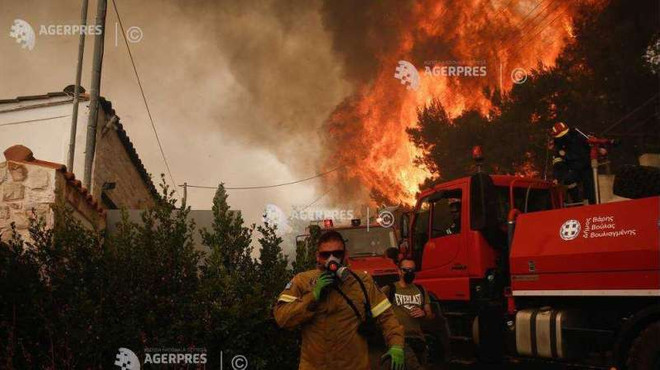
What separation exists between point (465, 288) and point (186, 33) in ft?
72.2

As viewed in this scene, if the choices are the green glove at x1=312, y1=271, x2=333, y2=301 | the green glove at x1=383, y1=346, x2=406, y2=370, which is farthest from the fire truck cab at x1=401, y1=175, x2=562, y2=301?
the green glove at x1=312, y1=271, x2=333, y2=301

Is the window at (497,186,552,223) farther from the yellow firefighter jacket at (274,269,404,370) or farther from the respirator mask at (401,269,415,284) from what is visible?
the yellow firefighter jacket at (274,269,404,370)

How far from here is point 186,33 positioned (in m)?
27.3

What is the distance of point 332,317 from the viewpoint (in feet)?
13.6

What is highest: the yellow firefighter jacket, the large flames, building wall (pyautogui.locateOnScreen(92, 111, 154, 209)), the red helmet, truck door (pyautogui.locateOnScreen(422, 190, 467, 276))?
the large flames

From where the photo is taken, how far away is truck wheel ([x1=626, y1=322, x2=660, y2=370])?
597 centimetres

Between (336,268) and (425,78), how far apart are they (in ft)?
106

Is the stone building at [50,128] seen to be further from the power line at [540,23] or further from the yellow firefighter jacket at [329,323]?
the power line at [540,23]

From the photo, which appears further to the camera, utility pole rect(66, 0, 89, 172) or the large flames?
the large flames

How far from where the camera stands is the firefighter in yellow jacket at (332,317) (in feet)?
13.2

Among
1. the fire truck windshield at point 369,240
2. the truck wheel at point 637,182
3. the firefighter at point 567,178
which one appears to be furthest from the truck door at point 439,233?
the fire truck windshield at point 369,240

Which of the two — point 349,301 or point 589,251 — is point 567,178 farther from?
point 349,301

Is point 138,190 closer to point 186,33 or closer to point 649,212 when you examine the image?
point 186,33

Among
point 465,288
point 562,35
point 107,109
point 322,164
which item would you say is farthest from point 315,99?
point 465,288
